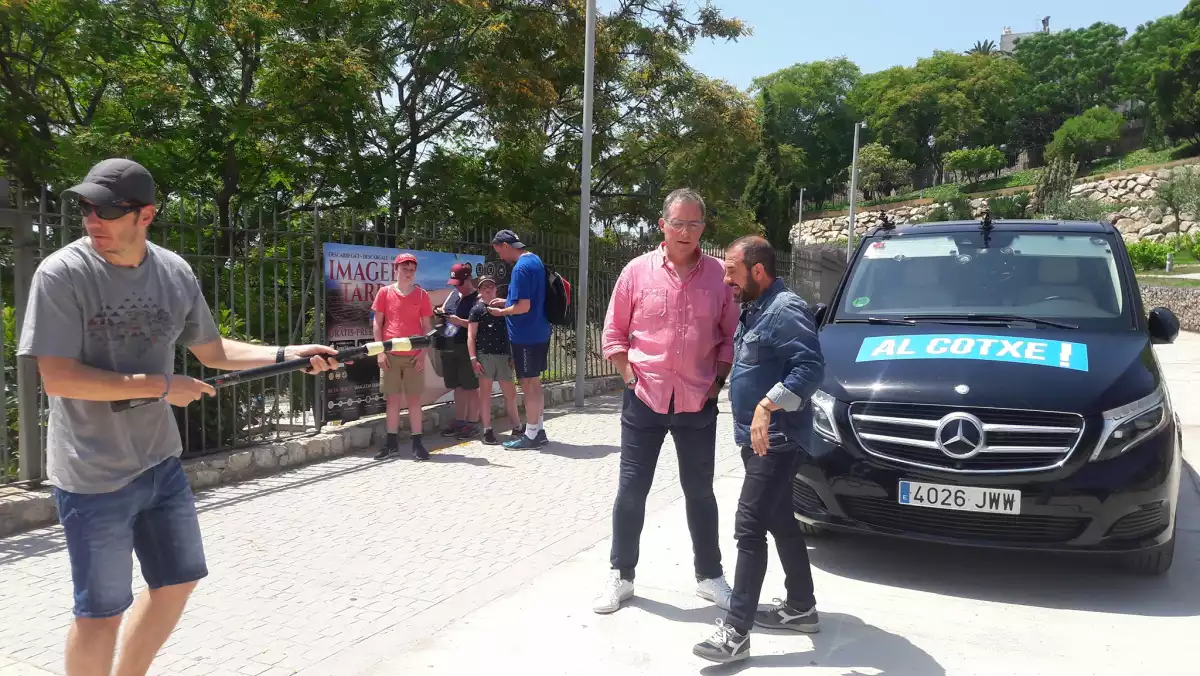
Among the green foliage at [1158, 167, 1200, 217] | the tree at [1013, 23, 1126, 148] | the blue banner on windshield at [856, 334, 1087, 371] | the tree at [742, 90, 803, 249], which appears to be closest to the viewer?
the blue banner on windshield at [856, 334, 1087, 371]

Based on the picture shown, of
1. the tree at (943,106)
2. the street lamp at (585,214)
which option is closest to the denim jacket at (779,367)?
the street lamp at (585,214)

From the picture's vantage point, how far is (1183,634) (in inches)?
153

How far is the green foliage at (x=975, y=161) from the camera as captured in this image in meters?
70.9

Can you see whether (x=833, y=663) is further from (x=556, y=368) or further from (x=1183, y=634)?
(x=556, y=368)

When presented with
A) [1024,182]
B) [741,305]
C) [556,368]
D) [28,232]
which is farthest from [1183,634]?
[1024,182]

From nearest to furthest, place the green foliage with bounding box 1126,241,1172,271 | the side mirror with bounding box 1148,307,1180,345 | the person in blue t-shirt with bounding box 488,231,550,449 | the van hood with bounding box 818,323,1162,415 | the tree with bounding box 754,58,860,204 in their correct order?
1. the van hood with bounding box 818,323,1162,415
2. the side mirror with bounding box 1148,307,1180,345
3. the person in blue t-shirt with bounding box 488,231,550,449
4. the green foliage with bounding box 1126,241,1172,271
5. the tree with bounding box 754,58,860,204

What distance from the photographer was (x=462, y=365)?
8.58m

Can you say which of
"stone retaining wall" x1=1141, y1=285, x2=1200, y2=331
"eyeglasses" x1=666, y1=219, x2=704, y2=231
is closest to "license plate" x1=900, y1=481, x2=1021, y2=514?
"eyeglasses" x1=666, y1=219, x2=704, y2=231

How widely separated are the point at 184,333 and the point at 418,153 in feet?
39.2

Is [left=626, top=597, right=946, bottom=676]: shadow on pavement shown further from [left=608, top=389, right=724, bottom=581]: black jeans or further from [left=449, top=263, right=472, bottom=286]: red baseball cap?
[left=449, top=263, right=472, bottom=286]: red baseball cap

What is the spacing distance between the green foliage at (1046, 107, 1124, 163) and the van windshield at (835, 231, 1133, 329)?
6729 cm

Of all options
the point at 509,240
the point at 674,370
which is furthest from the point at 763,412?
the point at 509,240

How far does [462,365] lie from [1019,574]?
5315mm

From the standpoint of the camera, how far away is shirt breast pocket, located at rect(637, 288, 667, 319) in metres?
4.04
